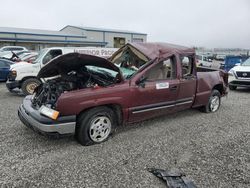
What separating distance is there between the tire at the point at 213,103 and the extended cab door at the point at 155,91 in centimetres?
165

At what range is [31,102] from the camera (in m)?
4.68

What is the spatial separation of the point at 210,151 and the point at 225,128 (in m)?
1.45

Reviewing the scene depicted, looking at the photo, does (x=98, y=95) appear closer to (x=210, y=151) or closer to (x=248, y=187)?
(x=210, y=151)

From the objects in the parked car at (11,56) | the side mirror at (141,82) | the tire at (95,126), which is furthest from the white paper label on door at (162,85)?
the parked car at (11,56)

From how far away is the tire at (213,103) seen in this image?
645cm

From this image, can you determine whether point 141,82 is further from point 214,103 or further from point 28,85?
point 28,85

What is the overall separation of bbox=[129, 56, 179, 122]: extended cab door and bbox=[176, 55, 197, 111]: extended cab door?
0.19 metres

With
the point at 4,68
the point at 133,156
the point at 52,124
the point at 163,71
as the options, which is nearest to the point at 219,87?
the point at 163,71

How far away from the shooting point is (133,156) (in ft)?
12.6

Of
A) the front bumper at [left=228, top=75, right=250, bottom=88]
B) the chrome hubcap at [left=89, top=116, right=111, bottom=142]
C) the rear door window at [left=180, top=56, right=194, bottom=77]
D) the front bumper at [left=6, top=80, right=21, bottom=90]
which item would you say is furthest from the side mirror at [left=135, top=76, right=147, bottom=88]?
the front bumper at [left=228, top=75, right=250, bottom=88]

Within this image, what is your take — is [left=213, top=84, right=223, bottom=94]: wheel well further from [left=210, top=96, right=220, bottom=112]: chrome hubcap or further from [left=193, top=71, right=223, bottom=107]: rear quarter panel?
[left=210, top=96, right=220, bottom=112]: chrome hubcap

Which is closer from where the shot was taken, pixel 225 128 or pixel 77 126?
pixel 77 126

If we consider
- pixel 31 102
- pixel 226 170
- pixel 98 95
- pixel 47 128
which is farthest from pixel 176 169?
pixel 31 102

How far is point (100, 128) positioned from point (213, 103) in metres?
3.77
